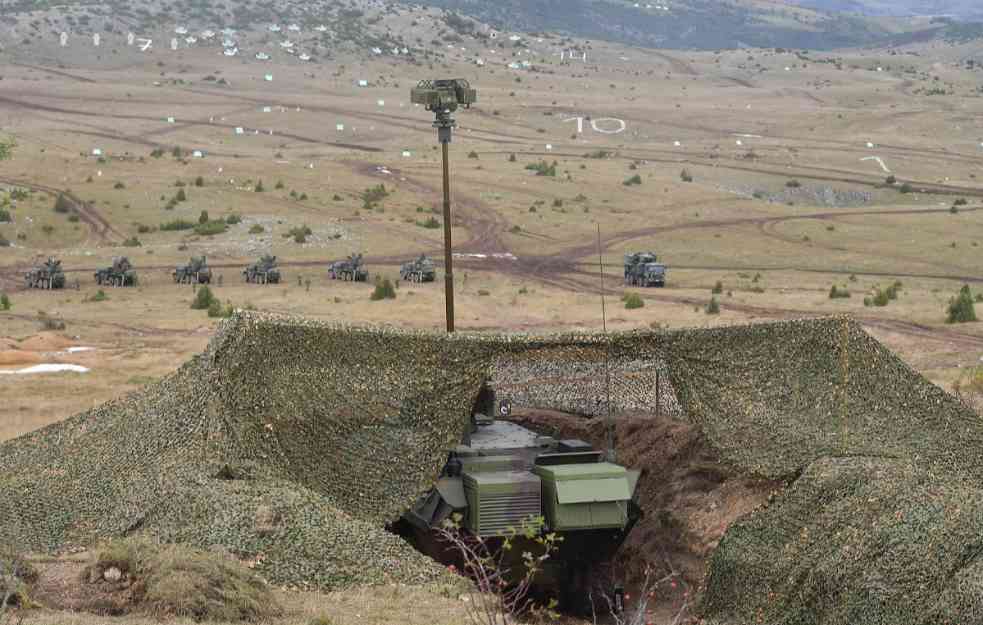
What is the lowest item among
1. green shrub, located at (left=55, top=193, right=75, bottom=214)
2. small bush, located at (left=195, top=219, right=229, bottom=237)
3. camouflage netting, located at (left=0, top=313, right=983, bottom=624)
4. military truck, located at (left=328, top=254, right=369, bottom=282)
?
military truck, located at (left=328, top=254, right=369, bottom=282)

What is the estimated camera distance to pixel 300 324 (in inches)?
705

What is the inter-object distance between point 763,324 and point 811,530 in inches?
170

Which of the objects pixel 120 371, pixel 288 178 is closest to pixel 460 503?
pixel 120 371

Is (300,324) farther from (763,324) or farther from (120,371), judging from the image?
(120,371)

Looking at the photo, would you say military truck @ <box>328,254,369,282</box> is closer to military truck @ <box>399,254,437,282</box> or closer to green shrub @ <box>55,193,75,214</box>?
military truck @ <box>399,254,437,282</box>

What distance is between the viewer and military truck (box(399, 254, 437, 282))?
4944 cm

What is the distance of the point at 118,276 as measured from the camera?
48625 mm

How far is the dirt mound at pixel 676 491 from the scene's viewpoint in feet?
61.3

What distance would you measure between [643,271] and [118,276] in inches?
742

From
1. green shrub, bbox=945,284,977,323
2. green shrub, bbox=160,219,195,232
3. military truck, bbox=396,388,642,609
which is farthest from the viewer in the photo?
green shrub, bbox=160,219,195,232

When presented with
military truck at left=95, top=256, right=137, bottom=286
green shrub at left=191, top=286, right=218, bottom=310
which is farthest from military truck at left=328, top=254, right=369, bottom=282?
green shrub at left=191, top=286, right=218, bottom=310

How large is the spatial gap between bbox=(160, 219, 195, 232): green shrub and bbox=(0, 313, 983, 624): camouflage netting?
42.3 metres

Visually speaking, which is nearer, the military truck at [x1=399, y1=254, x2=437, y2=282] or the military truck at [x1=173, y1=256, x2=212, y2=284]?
the military truck at [x1=173, y1=256, x2=212, y2=284]

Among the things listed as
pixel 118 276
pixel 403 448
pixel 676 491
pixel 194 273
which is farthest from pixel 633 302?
pixel 403 448
